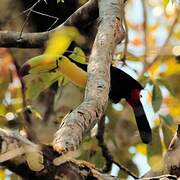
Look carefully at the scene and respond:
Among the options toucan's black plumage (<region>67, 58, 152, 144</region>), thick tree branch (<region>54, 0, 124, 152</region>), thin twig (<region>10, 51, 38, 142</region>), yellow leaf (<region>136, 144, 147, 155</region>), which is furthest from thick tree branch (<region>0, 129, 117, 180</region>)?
yellow leaf (<region>136, 144, 147, 155</region>)

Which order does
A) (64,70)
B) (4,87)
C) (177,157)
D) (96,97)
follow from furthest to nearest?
(4,87)
(64,70)
(177,157)
(96,97)

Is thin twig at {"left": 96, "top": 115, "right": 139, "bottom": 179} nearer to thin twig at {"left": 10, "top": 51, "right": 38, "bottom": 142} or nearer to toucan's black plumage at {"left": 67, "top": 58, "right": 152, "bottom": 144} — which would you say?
thin twig at {"left": 10, "top": 51, "right": 38, "bottom": 142}

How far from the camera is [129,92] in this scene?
6.41ft

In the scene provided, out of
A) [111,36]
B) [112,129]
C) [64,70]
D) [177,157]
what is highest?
[111,36]

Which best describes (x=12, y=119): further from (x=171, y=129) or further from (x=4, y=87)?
(x=171, y=129)

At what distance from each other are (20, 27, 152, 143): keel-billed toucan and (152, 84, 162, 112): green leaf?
15.6 inches

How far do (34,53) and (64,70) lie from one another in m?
0.97

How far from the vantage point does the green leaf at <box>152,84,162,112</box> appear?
2.46 m

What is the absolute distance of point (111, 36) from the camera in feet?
5.22

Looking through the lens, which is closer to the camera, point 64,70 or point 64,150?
point 64,150

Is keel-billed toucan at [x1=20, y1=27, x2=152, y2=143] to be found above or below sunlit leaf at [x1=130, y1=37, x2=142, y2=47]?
above

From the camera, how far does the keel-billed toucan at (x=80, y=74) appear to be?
5.24 feet

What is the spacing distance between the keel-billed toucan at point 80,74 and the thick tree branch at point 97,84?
84 mm

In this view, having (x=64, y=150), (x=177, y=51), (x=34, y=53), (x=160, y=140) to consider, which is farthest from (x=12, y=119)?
(x=64, y=150)
